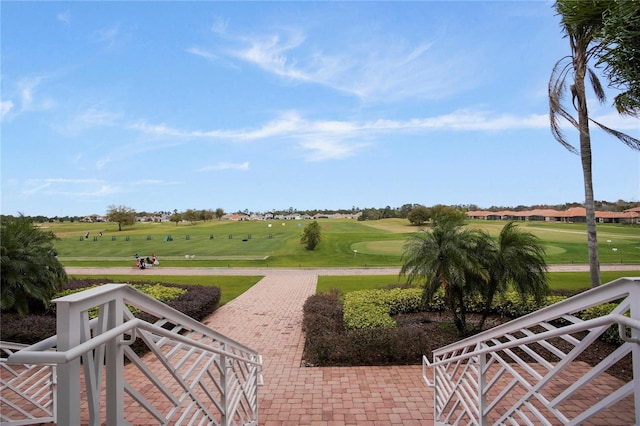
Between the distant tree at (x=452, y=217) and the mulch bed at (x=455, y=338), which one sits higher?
the distant tree at (x=452, y=217)

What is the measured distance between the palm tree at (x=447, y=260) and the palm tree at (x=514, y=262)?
343 millimetres

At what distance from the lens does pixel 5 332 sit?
734cm

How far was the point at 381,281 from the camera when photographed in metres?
17.1

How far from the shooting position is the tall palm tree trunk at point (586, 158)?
35.0ft

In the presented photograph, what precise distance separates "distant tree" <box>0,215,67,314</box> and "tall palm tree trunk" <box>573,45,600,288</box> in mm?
15395

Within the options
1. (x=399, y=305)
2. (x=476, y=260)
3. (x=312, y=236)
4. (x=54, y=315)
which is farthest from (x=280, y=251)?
(x=476, y=260)

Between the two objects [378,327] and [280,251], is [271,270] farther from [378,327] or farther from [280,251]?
[378,327]

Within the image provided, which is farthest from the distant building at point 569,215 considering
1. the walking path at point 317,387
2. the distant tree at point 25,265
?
the distant tree at point 25,265

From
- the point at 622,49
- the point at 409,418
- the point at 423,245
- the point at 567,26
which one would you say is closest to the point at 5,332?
the point at 409,418

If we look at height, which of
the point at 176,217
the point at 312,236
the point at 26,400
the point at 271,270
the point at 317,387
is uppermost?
the point at 176,217

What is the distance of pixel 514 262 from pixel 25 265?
39.4 feet

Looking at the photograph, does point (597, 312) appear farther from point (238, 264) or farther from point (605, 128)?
point (238, 264)

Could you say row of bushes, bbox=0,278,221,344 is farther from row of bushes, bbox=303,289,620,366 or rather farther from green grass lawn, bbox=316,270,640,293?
green grass lawn, bbox=316,270,640,293

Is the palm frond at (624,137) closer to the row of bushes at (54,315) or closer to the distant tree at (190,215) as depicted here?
the row of bushes at (54,315)
